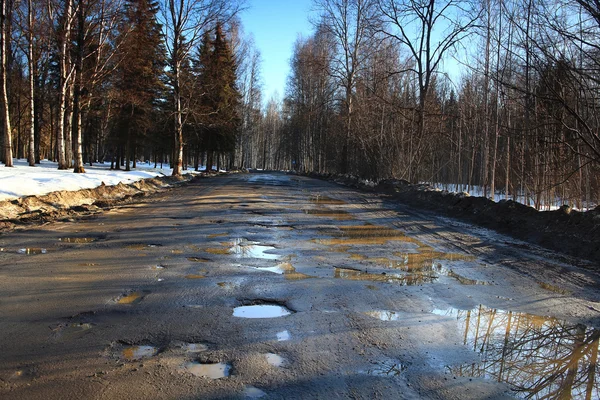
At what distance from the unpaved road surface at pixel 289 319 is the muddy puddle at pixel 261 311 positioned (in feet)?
0.07

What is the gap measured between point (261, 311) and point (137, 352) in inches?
52.2

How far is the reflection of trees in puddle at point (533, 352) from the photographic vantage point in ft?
10.1

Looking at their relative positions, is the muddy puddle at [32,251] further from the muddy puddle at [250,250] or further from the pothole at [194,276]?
the muddy puddle at [250,250]

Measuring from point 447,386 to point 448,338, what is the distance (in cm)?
86

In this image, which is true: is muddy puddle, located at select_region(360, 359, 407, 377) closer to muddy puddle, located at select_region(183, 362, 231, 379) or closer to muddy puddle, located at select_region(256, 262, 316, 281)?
muddy puddle, located at select_region(183, 362, 231, 379)

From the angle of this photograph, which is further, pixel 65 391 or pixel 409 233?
pixel 409 233

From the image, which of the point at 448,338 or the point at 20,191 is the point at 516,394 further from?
the point at 20,191

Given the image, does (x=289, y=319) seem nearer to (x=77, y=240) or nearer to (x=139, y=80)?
(x=77, y=240)

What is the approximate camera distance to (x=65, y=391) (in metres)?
2.73

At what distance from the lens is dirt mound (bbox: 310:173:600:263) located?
766cm

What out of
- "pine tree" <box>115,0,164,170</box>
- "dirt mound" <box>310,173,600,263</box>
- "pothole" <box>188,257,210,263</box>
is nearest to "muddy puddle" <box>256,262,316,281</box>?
"pothole" <box>188,257,210,263</box>

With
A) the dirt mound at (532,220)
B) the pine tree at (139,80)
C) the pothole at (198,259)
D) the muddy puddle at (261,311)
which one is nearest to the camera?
the muddy puddle at (261,311)

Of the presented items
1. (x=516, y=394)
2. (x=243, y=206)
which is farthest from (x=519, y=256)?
(x=243, y=206)

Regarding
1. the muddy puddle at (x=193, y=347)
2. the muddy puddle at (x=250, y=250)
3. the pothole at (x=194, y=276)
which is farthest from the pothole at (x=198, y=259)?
the muddy puddle at (x=193, y=347)
